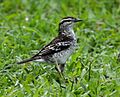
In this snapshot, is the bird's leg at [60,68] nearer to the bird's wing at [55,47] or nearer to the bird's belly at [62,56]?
the bird's belly at [62,56]

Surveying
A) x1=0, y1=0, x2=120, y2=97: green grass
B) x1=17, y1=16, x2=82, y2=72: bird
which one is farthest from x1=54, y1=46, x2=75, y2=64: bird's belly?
x1=0, y1=0, x2=120, y2=97: green grass

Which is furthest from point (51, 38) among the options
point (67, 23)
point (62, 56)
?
point (62, 56)

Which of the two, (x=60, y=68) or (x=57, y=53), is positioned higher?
(x=57, y=53)

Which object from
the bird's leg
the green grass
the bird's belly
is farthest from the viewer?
the bird's belly

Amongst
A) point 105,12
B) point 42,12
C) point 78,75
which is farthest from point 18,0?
point 78,75

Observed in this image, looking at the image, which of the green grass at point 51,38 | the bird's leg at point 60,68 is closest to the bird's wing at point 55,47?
the bird's leg at point 60,68

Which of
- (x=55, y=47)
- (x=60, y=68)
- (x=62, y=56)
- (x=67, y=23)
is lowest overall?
(x=60, y=68)

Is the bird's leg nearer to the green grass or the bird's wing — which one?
the green grass

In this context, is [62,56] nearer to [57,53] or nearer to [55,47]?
[57,53]
